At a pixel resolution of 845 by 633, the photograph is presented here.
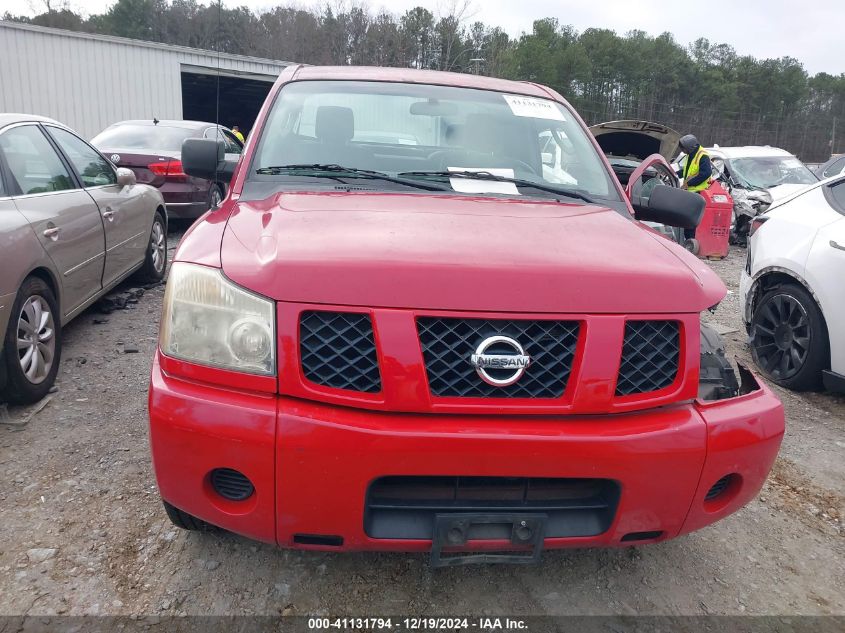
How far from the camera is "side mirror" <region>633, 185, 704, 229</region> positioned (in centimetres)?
282

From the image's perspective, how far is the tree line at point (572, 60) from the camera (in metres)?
34.7

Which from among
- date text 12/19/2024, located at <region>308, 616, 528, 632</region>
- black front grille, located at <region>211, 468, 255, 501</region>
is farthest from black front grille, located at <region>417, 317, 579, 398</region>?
date text 12/19/2024, located at <region>308, 616, 528, 632</region>

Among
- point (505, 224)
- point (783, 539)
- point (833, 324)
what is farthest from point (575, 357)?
point (833, 324)

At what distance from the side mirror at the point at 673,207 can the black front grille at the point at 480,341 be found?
1439 mm

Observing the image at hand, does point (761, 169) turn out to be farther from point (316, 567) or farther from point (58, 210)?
point (316, 567)

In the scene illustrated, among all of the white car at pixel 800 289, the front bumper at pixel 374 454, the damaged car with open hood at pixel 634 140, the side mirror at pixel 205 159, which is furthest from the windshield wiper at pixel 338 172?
the damaged car with open hood at pixel 634 140

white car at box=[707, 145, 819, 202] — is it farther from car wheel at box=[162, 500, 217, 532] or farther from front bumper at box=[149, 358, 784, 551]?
car wheel at box=[162, 500, 217, 532]

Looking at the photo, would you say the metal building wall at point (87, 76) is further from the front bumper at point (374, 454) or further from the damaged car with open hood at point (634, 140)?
the front bumper at point (374, 454)

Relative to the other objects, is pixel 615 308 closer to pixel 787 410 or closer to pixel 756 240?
pixel 787 410

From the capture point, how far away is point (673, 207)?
9.32 ft

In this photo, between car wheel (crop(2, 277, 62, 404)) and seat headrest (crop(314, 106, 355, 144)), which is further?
car wheel (crop(2, 277, 62, 404))

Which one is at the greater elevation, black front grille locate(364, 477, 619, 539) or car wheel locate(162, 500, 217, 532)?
black front grille locate(364, 477, 619, 539)

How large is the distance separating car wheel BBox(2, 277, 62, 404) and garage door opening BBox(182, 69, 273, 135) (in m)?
18.6

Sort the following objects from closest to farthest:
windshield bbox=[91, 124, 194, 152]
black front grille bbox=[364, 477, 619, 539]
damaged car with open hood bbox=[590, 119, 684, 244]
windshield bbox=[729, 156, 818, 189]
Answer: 1. black front grille bbox=[364, 477, 619, 539]
2. windshield bbox=[91, 124, 194, 152]
3. damaged car with open hood bbox=[590, 119, 684, 244]
4. windshield bbox=[729, 156, 818, 189]
